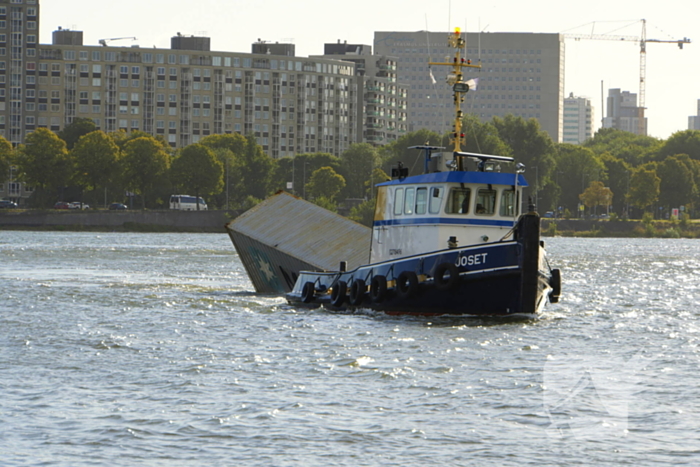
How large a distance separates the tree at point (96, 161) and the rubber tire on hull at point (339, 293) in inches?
5706

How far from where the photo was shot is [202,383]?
27.6 m

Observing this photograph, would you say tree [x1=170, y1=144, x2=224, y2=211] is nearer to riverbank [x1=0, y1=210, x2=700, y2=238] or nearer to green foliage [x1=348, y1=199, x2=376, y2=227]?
riverbank [x1=0, y1=210, x2=700, y2=238]

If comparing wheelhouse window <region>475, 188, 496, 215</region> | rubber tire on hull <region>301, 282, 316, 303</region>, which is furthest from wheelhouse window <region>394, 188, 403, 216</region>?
rubber tire on hull <region>301, 282, 316, 303</region>

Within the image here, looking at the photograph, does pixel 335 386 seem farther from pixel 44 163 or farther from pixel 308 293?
pixel 44 163

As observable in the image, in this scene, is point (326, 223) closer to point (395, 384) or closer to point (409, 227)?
point (409, 227)

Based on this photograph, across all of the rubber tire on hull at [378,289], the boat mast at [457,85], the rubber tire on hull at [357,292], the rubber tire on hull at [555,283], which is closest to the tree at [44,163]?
the rubber tire on hull at [357,292]

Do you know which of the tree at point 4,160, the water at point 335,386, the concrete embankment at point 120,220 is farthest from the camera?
the tree at point 4,160

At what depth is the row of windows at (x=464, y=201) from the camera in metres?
41.2

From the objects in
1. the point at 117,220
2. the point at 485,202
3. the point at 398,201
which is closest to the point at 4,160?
the point at 117,220

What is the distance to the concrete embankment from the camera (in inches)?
6954

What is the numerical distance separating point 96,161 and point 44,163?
26.4 feet

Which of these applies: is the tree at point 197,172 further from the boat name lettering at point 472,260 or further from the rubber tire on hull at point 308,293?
the boat name lettering at point 472,260

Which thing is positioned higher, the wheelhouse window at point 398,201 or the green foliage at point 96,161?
the green foliage at point 96,161
